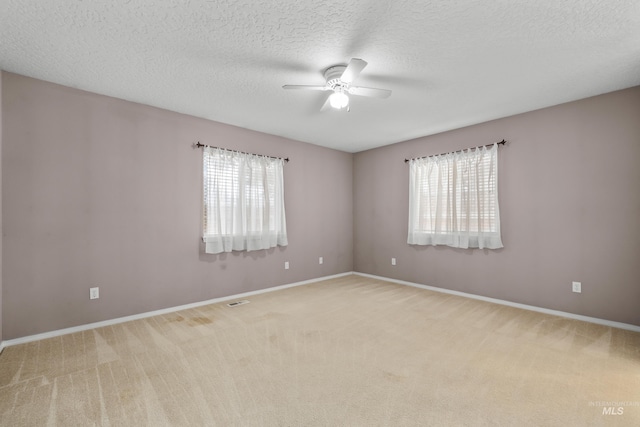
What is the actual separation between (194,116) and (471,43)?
3378 mm

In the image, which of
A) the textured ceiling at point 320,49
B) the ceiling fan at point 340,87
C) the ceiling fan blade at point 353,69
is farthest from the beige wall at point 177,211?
the ceiling fan blade at point 353,69

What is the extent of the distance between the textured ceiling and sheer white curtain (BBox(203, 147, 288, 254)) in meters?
0.87

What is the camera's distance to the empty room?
1.98 m

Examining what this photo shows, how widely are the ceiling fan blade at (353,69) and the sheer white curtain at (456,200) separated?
2.71m

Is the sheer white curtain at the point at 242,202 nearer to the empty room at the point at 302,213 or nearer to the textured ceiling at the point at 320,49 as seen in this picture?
the empty room at the point at 302,213

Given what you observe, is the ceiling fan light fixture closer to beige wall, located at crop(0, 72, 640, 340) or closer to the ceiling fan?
the ceiling fan

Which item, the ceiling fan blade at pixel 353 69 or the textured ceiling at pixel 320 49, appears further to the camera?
the ceiling fan blade at pixel 353 69

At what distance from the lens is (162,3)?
6.19ft

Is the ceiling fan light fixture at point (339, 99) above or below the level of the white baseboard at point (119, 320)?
above

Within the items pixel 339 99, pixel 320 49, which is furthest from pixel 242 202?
pixel 320 49

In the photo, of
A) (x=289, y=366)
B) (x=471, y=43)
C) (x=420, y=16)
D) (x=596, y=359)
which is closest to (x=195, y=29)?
(x=420, y=16)

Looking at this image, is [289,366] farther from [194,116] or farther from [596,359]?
[194,116]

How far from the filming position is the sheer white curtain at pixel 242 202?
411 centimetres

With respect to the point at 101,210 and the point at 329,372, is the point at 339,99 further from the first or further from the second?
the point at 101,210
